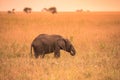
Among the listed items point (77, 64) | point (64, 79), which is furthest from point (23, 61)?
point (64, 79)

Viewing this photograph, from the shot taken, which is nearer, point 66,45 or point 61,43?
point 61,43

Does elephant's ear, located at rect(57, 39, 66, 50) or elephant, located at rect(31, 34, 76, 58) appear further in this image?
elephant's ear, located at rect(57, 39, 66, 50)

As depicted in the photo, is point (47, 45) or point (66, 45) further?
point (66, 45)

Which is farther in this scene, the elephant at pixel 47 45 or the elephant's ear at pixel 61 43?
the elephant's ear at pixel 61 43

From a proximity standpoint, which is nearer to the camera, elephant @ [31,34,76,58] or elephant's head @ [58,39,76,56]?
elephant @ [31,34,76,58]

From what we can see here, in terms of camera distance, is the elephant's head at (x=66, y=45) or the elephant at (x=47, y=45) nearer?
the elephant at (x=47, y=45)

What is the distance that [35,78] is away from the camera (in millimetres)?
8203

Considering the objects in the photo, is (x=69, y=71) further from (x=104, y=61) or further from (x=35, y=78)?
(x=104, y=61)

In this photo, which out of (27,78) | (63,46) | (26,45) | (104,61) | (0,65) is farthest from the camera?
(26,45)

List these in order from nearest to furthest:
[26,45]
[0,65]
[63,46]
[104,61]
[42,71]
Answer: [42,71], [0,65], [104,61], [63,46], [26,45]

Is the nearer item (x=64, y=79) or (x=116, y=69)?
(x=64, y=79)

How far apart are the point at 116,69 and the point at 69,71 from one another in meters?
1.24

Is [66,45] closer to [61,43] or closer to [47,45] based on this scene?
[61,43]

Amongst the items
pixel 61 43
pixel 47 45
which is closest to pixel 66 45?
pixel 61 43
